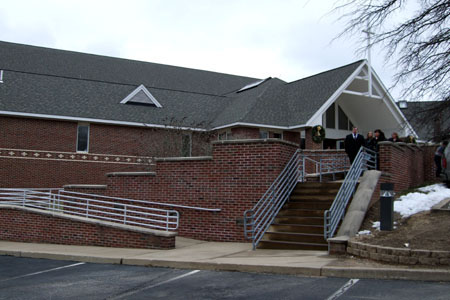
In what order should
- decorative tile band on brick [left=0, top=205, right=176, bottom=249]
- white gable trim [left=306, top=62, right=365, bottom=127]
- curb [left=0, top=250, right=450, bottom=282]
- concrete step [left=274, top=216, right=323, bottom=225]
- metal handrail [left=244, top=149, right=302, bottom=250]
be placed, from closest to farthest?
curb [left=0, top=250, right=450, bottom=282], concrete step [left=274, top=216, right=323, bottom=225], metal handrail [left=244, top=149, right=302, bottom=250], decorative tile band on brick [left=0, top=205, right=176, bottom=249], white gable trim [left=306, top=62, right=365, bottom=127]

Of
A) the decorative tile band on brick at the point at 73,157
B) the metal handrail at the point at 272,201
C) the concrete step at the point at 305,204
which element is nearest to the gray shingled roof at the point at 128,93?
the decorative tile band on brick at the point at 73,157

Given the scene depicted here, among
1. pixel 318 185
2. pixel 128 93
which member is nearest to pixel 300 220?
pixel 318 185

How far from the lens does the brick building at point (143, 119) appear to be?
2177cm

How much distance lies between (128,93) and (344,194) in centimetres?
1798

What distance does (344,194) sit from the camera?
1127cm

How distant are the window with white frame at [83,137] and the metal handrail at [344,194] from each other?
14674 mm

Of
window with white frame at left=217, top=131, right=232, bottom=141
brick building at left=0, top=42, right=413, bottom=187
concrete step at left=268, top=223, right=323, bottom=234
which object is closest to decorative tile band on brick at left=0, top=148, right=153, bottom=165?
brick building at left=0, top=42, right=413, bottom=187

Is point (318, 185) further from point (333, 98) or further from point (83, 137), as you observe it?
point (83, 137)

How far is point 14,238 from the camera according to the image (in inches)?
568

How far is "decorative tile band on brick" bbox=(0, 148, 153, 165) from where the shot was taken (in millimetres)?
21567

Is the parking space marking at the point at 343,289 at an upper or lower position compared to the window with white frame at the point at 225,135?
lower

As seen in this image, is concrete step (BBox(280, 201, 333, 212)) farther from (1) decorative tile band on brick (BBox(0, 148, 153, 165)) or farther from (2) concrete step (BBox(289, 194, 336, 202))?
(1) decorative tile band on brick (BBox(0, 148, 153, 165))

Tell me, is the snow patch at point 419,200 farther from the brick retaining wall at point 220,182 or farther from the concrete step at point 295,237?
the brick retaining wall at point 220,182

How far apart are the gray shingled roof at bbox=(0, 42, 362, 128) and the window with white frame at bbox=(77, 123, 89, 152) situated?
72cm
